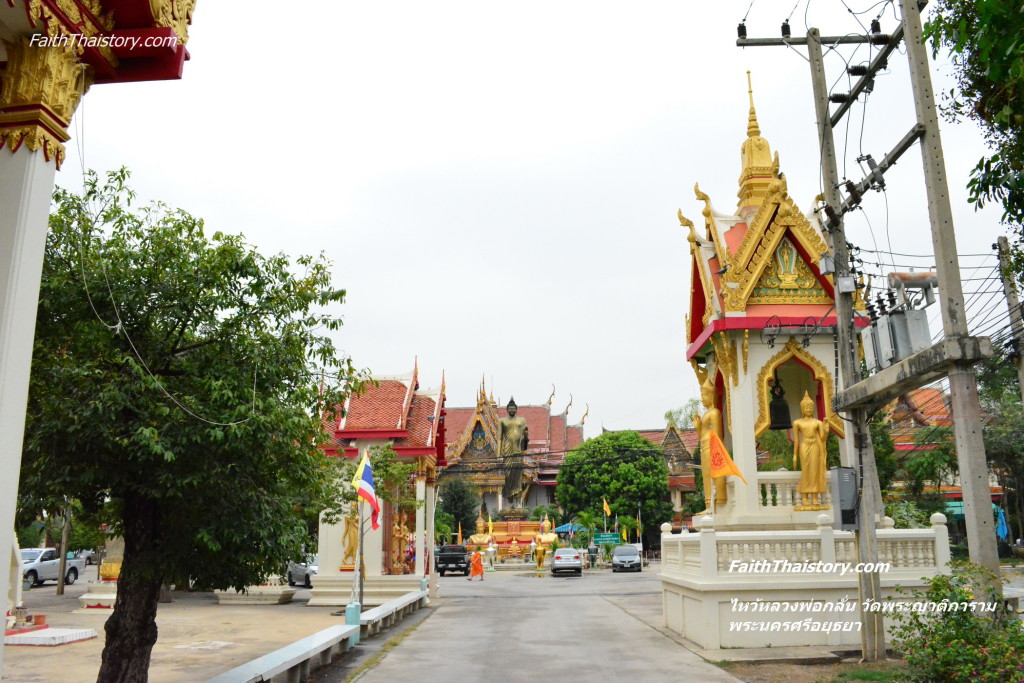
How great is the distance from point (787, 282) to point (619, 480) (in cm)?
3856

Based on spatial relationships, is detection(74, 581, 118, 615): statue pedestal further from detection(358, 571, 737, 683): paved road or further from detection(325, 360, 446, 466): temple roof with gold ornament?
detection(358, 571, 737, 683): paved road

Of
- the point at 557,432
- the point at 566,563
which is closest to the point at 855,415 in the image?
the point at 566,563

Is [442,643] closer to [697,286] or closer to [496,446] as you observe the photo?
[697,286]

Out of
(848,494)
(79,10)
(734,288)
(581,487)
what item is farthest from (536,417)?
(79,10)

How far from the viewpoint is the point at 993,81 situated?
6062mm

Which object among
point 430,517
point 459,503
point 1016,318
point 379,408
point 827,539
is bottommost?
point 827,539

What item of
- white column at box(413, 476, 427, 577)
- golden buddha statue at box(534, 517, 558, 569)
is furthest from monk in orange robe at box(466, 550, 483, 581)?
white column at box(413, 476, 427, 577)

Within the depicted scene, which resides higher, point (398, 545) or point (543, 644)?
point (398, 545)

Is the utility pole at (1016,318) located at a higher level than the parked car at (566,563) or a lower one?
higher

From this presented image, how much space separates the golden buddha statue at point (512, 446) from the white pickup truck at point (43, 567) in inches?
1161

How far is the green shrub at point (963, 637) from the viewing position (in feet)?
20.8

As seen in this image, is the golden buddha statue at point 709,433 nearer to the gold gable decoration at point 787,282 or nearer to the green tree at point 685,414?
the gold gable decoration at point 787,282

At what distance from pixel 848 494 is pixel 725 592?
2829mm

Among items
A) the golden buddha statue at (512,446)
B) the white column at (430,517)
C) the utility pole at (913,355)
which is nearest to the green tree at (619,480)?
the golden buddha statue at (512,446)
